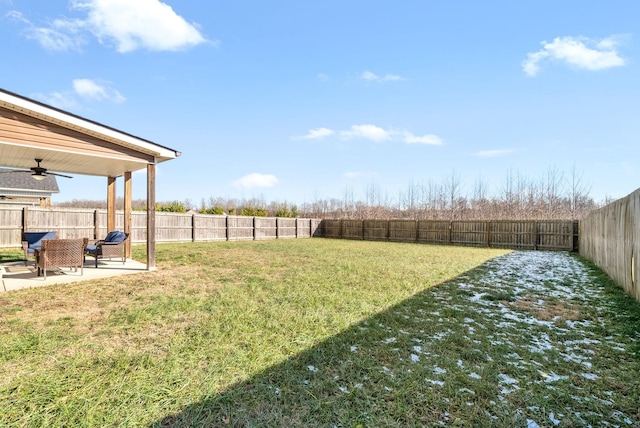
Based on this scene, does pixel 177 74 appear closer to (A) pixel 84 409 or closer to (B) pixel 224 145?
(B) pixel 224 145

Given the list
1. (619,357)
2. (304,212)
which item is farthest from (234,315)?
(304,212)

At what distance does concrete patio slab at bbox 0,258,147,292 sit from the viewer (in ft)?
17.8

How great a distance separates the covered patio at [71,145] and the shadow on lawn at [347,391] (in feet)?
18.3

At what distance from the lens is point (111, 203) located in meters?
9.30

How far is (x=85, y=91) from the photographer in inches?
447

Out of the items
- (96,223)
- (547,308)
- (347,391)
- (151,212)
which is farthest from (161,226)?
(547,308)

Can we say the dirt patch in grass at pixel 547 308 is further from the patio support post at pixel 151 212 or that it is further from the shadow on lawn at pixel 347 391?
the patio support post at pixel 151 212

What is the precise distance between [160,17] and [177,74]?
2129 mm

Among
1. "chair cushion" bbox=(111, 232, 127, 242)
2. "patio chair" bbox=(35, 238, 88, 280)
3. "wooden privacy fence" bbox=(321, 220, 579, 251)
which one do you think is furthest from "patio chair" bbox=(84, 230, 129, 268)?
"wooden privacy fence" bbox=(321, 220, 579, 251)

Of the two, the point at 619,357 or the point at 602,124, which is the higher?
the point at 602,124

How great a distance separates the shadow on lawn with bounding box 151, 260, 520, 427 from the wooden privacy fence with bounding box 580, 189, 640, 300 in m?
3.61

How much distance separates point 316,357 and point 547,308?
3775 millimetres

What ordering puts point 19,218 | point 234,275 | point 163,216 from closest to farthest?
point 234,275 → point 19,218 → point 163,216

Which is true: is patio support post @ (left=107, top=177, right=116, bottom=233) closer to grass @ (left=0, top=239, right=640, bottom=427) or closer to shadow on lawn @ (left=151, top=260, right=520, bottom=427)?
grass @ (left=0, top=239, right=640, bottom=427)
